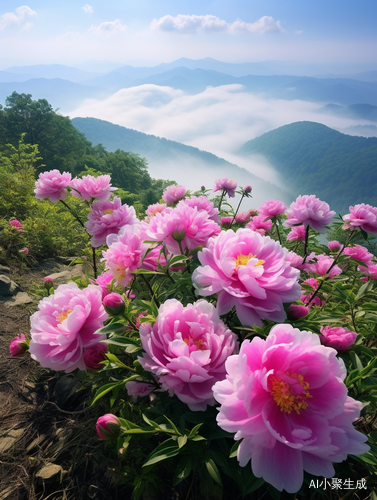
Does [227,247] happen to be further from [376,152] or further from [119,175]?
[376,152]

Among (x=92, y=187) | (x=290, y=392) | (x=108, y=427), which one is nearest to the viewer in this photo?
(x=290, y=392)

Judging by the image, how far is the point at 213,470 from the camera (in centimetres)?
75

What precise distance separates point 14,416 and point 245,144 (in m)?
175

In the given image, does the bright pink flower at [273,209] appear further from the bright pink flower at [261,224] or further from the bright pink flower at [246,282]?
the bright pink flower at [246,282]

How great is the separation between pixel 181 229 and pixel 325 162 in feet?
422

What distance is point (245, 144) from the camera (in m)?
162

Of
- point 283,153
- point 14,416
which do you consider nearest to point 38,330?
point 14,416

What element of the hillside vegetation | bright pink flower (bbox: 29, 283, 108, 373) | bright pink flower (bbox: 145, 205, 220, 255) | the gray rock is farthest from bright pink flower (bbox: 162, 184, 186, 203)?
the hillside vegetation

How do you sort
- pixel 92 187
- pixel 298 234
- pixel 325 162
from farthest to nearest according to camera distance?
pixel 325 162, pixel 298 234, pixel 92 187

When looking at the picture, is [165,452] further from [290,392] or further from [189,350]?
[290,392]

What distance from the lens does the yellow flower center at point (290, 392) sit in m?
0.63

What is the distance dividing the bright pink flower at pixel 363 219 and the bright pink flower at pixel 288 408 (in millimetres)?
1321

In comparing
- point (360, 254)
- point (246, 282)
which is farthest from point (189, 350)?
point (360, 254)

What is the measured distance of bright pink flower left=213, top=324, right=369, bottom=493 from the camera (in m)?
0.59
